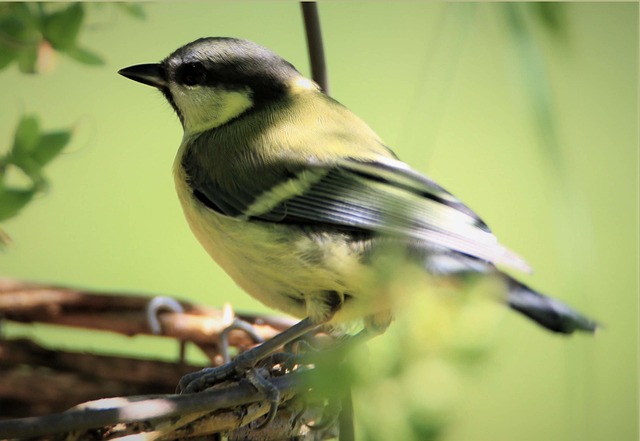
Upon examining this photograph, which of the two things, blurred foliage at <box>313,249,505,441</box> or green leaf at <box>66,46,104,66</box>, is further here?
green leaf at <box>66,46,104,66</box>

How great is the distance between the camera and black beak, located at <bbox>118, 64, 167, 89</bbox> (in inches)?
50.7

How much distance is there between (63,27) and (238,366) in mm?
519

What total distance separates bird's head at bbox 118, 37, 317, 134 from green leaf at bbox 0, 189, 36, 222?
359 millimetres

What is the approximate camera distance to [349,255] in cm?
101

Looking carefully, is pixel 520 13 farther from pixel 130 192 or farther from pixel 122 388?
pixel 130 192

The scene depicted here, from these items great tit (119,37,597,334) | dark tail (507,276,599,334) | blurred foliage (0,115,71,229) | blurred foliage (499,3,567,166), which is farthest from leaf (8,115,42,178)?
blurred foliage (499,3,567,166)

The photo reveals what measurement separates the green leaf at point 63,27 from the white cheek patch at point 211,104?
0.95 ft

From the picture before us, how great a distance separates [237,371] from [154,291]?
1255mm

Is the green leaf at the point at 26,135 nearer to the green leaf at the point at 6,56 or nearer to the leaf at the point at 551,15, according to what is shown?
the green leaf at the point at 6,56

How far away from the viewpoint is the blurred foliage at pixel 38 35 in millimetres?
1030

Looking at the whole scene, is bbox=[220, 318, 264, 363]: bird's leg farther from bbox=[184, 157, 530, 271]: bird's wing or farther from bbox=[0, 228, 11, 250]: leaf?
bbox=[0, 228, 11, 250]: leaf

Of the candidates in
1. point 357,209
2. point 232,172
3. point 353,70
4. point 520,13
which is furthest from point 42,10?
point 353,70

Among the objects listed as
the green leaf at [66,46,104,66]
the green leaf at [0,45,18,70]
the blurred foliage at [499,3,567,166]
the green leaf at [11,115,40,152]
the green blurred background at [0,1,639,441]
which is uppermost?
the blurred foliage at [499,3,567,166]

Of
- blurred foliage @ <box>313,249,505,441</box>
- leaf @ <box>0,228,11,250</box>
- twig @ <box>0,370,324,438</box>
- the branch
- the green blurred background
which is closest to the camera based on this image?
blurred foliage @ <box>313,249,505,441</box>
